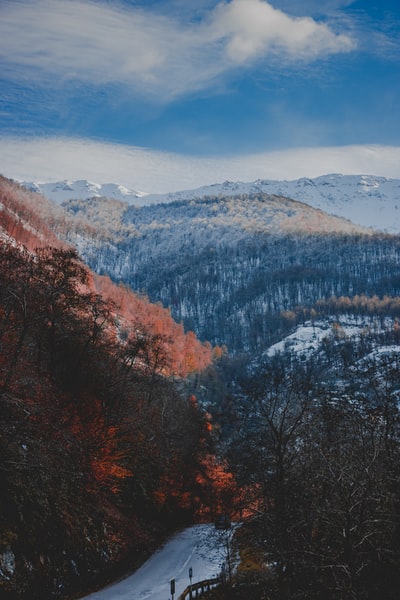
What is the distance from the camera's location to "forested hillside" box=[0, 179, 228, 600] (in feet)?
65.5

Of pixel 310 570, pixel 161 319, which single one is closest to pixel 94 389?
pixel 310 570

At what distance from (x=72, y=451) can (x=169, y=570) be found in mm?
10182

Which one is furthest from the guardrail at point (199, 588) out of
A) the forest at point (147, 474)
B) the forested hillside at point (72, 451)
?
the forested hillside at point (72, 451)

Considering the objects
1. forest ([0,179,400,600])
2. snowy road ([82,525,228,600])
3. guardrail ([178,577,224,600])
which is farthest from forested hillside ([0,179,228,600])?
guardrail ([178,577,224,600])

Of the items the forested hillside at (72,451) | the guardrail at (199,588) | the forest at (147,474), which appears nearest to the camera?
the forest at (147,474)

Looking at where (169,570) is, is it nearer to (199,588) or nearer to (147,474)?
(199,588)

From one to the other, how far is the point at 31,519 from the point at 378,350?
18382cm

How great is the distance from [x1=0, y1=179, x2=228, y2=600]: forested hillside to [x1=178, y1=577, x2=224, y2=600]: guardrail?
14.7 ft

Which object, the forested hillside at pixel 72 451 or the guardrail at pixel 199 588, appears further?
the guardrail at pixel 199 588

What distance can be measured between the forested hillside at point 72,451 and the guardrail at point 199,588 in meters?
4.49

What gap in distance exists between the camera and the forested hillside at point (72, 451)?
1995cm

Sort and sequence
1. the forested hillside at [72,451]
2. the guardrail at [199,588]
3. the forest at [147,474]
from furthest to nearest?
1. the guardrail at [199,588]
2. the forested hillside at [72,451]
3. the forest at [147,474]

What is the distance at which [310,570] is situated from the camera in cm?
1981

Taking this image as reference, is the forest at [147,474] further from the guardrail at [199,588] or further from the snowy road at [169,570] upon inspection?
the snowy road at [169,570]
